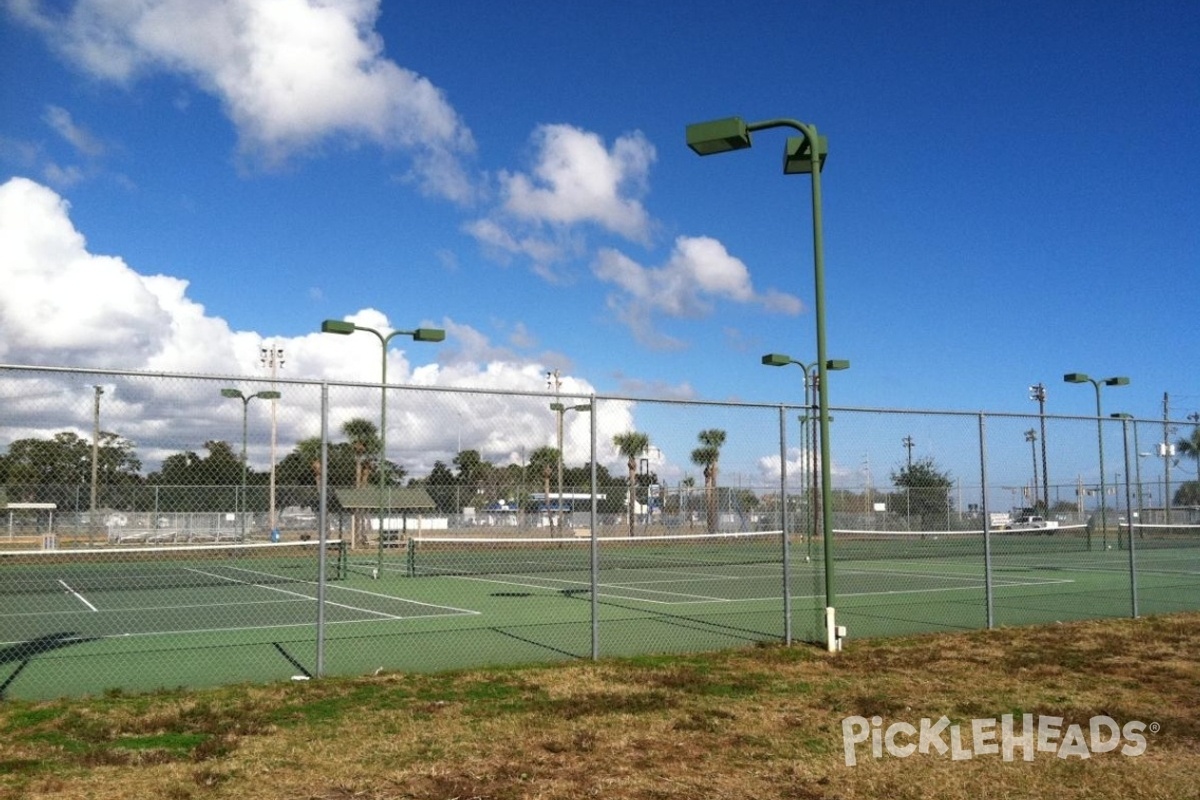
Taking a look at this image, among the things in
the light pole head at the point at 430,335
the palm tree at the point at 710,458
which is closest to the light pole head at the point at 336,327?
the light pole head at the point at 430,335

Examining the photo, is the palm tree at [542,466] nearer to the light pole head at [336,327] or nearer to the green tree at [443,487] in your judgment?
the green tree at [443,487]

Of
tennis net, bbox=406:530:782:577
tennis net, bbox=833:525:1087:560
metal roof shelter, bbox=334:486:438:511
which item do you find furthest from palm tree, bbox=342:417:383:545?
tennis net, bbox=833:525:1087:560

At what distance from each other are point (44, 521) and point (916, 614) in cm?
1208

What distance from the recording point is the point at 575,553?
23.0 m

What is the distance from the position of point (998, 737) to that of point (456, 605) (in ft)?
38.3

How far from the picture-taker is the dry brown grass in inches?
242

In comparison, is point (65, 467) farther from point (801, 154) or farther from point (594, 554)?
point (801, 154)

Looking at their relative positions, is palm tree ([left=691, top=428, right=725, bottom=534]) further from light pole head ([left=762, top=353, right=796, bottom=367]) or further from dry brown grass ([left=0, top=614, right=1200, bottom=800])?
light pole head ([left=762, top=353, right=796, bottom=367])

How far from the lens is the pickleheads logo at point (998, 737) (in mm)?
6941

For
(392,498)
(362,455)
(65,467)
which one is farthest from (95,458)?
(392,498)

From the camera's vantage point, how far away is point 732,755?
272 inches

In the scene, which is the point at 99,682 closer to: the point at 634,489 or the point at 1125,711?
the point at 634,489

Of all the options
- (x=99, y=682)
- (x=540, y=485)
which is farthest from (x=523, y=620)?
(x=99, y=682)

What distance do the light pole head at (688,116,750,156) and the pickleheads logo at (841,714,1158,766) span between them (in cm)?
618
